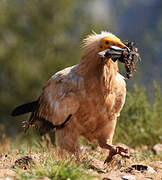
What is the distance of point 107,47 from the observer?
204 inches

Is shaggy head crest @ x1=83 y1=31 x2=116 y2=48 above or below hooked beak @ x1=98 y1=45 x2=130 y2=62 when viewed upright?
above

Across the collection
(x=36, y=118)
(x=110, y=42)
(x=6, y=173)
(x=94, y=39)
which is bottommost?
(x=6, y=173)

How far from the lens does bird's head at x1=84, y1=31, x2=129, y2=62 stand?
5145mm

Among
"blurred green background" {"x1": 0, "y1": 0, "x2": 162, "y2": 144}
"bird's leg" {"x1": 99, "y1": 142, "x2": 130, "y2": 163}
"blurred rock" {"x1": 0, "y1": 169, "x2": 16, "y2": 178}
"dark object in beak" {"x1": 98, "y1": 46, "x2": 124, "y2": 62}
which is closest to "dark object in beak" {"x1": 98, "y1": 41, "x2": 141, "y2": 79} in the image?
"dark object in beak" {"x1": 98, "y1": 46, "x2": 124, "y2": 62}

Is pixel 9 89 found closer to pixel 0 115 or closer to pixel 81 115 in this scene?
pixel 0 115

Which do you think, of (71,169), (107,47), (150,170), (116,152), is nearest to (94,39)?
(107,47)

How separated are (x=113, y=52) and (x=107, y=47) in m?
0.12

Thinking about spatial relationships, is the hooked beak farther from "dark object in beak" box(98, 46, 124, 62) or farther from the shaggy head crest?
the shaggy head crest

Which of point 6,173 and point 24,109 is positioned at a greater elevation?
point 24,109

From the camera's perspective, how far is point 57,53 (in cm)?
2378

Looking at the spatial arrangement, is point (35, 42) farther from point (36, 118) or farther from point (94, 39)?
point (94, 39)

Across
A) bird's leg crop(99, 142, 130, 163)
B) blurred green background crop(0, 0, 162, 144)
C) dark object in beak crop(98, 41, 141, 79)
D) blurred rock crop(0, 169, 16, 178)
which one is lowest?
blurred rock crop(0, 169, 16, 178)

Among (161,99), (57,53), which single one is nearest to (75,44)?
(57,53)

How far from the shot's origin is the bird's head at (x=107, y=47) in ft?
16.9
